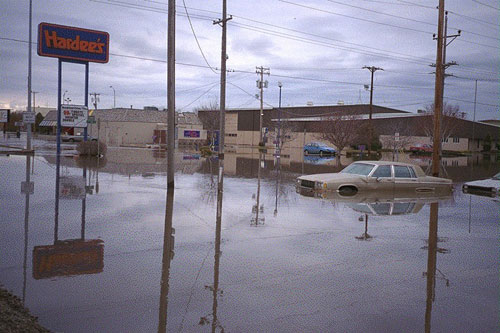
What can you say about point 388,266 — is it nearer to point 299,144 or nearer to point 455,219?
point 455,219

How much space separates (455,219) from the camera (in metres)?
12.9

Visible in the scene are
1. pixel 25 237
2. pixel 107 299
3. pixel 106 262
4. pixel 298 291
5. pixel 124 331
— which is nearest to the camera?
pixel 124 331

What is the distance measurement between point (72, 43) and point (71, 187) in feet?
59.3

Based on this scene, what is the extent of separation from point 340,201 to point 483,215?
4079mm

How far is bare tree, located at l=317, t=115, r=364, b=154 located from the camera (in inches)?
2277

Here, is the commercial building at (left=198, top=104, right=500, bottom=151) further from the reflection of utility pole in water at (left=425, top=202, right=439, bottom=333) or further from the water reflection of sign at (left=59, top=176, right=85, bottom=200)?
the reflection of utility pole in water at (left=425, top=202, right=439, bottom=333)

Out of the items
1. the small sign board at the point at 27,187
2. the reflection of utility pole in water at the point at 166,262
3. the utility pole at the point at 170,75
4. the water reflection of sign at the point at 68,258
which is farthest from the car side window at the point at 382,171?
the small sign board at the point at 27,187

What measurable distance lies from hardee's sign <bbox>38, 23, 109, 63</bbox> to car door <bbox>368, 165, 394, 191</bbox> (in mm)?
22106

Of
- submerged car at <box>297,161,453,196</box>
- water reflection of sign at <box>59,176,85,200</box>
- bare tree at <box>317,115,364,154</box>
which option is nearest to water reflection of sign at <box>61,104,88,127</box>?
water reflection of sign at <box>59,176,85,200</box>

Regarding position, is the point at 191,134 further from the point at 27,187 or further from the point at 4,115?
the point at 27,187

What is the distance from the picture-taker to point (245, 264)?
768 cm

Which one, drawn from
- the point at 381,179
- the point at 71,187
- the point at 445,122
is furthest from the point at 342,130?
the point at 71,187

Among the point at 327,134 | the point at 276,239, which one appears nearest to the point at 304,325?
the point at 276,239

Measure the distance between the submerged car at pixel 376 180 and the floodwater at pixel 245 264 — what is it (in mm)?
2160
